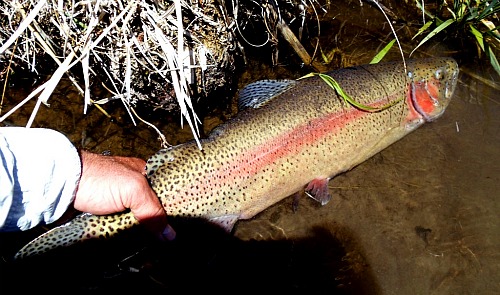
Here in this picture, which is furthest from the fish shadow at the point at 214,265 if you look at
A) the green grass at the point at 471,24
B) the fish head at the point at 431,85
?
the green grass at the point at 471,24

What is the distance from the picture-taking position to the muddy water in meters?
2.55

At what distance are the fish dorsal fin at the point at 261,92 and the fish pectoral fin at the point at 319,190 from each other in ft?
1.95

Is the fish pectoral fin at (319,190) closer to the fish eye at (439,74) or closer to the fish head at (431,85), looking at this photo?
the fish head at (431,85)

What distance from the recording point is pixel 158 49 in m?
2.82

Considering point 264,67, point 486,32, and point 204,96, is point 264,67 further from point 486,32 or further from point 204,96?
point 486,32

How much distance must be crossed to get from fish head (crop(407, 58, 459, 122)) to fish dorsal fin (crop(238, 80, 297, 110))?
89 centimetres

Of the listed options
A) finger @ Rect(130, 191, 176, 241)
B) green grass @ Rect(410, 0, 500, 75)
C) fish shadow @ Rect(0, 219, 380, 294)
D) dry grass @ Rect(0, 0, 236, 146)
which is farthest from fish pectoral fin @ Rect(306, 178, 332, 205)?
green grass @ Rect(410, 0, 500, 75)

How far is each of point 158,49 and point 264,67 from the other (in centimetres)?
108

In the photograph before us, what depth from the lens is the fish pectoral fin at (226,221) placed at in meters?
2.71

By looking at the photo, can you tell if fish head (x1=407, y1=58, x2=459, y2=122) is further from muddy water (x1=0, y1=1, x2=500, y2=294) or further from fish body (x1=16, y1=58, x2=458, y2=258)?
muddy water (x1=0, y1=1, x2=500, y2=294)

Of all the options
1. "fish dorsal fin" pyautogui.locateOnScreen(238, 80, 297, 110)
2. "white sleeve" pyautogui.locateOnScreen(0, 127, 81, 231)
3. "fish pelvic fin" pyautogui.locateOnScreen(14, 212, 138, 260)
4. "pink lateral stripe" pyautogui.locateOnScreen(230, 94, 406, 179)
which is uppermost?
"white sleeve" pyautogui.locateOnScreen(0, 127, 81, 231)

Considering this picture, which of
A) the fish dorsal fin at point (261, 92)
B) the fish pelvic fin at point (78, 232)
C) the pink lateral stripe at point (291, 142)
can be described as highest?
the fish dorsal fin at point (261, 92)

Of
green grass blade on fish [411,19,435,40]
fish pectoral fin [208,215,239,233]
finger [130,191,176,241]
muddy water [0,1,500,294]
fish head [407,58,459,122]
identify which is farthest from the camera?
green grass blade on fish [411,19,435,40]

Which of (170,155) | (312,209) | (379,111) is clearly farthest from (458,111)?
(170,155)
